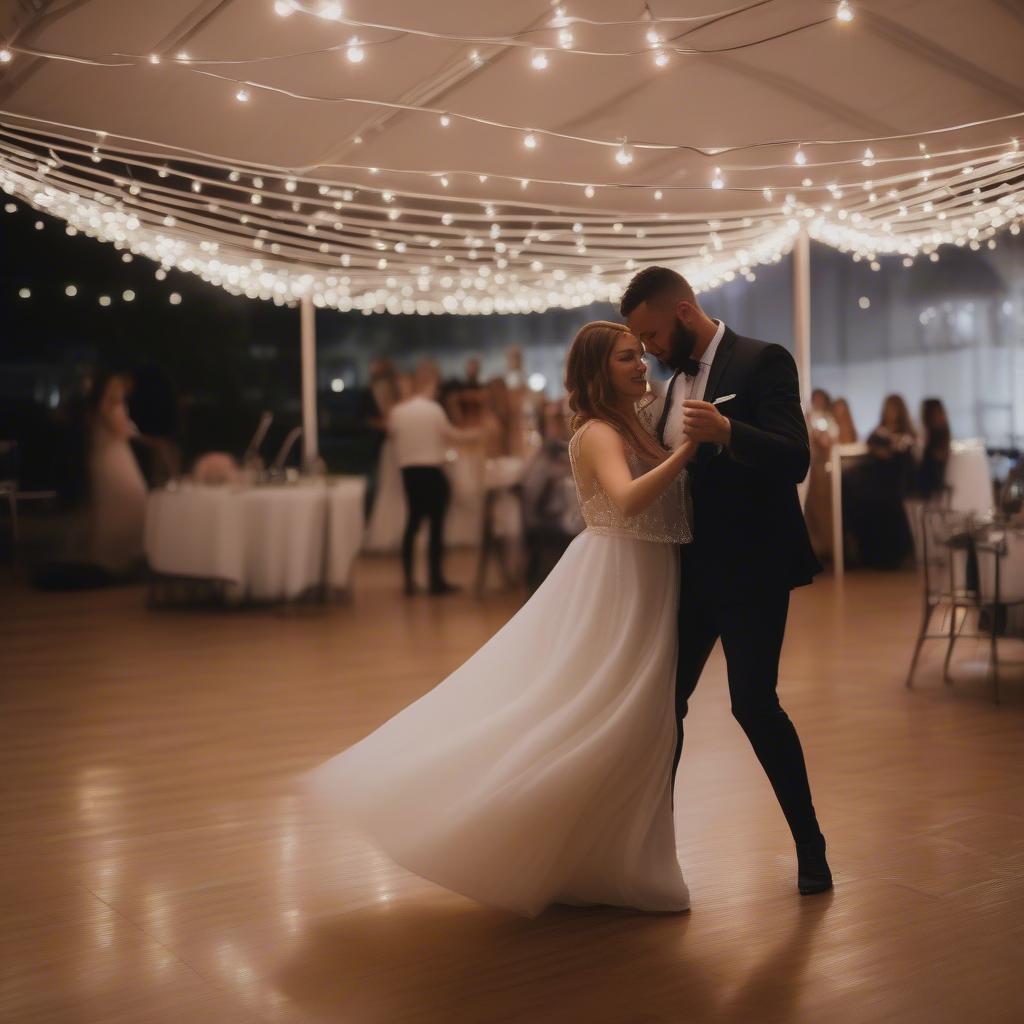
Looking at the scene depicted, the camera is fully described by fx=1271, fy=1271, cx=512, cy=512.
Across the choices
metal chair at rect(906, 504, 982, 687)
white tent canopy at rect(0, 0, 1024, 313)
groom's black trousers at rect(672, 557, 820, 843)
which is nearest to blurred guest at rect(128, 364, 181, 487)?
white tent canopy at rect(0, 0, 1024, 313)

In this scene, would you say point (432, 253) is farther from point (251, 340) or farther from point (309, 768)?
point (309, 768)

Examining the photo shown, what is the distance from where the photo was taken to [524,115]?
684 centimetres

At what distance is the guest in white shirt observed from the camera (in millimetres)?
8625

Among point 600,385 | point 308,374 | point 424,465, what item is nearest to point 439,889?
point 600,385

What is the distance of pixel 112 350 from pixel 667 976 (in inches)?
435

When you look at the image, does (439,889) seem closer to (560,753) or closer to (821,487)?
(560,753)

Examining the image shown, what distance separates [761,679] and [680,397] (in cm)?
69

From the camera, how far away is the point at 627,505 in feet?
9.12

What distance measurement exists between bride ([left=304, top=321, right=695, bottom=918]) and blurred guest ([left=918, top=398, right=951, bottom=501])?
8.03 meters

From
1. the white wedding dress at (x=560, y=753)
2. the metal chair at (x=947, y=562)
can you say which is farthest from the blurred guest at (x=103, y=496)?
the white wedding dress at (x=560, y=753)

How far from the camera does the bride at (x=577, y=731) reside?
2688mm

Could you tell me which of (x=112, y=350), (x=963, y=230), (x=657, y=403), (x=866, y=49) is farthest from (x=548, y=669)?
(x=112, y=350)

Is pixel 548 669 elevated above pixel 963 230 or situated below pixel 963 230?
below

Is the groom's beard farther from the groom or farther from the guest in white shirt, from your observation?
the guest in white shirt
